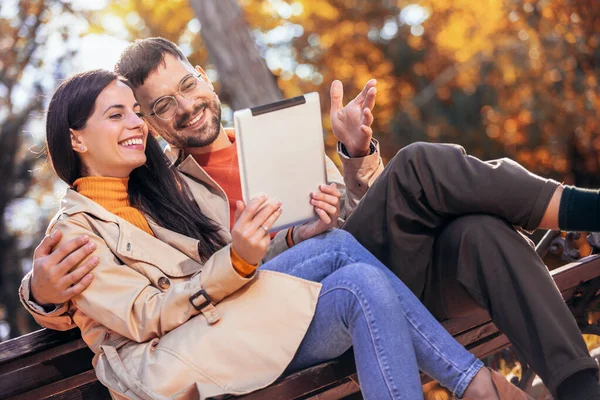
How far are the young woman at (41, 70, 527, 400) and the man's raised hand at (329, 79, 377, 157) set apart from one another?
0.49m

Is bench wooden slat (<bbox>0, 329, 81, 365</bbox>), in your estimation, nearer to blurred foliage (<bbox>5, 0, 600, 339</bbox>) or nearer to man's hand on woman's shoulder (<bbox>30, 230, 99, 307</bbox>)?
man's hand on woman's shoulder (<bbox>30, 230, 99, 307</bbox>)

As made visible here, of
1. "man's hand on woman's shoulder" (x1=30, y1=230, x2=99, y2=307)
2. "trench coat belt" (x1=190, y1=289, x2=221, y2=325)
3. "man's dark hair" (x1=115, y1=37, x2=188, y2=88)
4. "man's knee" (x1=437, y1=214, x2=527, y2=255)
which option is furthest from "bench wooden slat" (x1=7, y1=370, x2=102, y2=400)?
"man's knee" (x1=437, y1=214, x2=527, y2=255)

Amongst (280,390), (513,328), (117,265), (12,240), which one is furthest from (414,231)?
(12,240)

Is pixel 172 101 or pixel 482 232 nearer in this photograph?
pixel 482 232

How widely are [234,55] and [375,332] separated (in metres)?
5.41

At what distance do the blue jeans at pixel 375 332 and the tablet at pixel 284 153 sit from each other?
197 millimetres

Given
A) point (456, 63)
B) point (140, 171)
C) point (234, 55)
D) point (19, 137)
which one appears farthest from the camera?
point (456, 63)

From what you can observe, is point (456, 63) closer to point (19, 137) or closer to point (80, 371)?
point (19, 137)

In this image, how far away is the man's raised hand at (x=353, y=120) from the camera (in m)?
3.02

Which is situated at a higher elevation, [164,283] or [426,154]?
[426,154]

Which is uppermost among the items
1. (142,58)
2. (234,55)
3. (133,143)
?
(142,58)

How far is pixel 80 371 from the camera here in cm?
291

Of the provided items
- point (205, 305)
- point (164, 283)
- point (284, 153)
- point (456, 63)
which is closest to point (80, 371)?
point (164, 283)

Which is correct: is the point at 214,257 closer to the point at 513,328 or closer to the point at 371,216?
the point at 371,216
